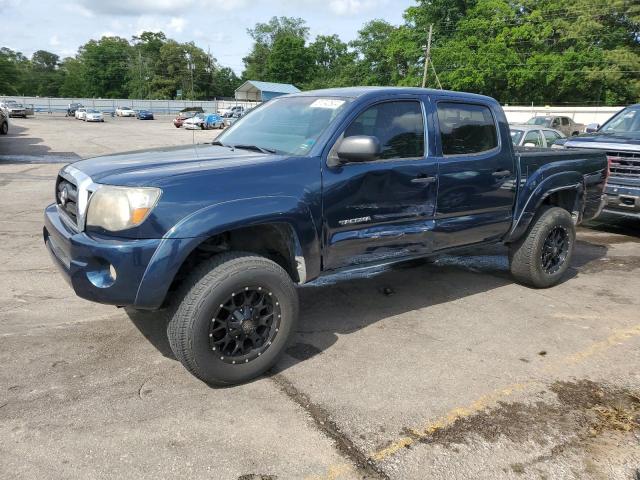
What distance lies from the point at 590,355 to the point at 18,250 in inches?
242

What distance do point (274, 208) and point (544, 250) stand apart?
3.36m

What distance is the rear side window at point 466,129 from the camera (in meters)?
4.29

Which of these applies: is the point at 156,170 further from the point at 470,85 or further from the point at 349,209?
the point at 470,85

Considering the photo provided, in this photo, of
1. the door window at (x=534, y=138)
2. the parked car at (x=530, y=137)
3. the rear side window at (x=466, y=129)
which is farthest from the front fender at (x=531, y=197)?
the door window at (x=534, y=138)

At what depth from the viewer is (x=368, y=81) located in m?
68.1

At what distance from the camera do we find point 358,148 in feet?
11.1

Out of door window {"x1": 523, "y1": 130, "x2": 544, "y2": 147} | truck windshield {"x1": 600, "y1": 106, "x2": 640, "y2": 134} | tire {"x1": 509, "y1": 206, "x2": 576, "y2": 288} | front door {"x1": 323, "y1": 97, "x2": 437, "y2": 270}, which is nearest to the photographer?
front door {"x1": 323, "y1": 97, "x2": 437, "y2": 270}

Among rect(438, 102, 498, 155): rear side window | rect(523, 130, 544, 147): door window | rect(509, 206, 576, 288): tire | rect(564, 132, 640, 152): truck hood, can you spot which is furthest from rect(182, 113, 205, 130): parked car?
rect(438, 102, 498, 155): rear side window

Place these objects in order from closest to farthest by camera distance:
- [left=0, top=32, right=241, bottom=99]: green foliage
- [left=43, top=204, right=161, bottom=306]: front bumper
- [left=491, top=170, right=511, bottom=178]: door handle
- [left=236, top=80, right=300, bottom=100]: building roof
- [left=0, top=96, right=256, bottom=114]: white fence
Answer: [left=43, top=204, right=161, bottom=306]: front bumper → [left=491, top=170, right=511, bottom=178]: door handle → [left=0, top=96, right=256, bottom=114]: white fence → [left=236, top=80, right=300, bottom=100]: building roof → [left=0, top=32, right=241, bottom=99]: green foliage

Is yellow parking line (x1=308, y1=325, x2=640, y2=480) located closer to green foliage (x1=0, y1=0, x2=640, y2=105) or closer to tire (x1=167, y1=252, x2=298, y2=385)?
tire (x1=167, y1=252, x2=298, y2=385)

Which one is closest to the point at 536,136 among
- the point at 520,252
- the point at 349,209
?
the point at 520,252

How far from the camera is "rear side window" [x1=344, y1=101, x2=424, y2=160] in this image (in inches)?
150

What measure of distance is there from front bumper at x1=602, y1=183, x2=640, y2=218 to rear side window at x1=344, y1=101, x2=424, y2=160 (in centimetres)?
494

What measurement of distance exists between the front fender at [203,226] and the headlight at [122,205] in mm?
197
